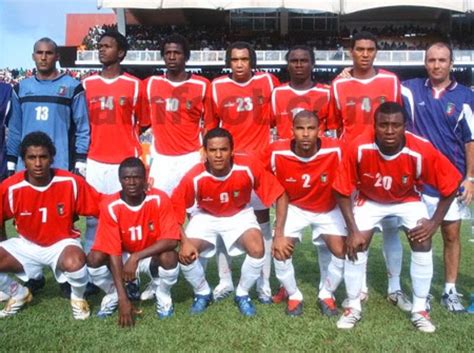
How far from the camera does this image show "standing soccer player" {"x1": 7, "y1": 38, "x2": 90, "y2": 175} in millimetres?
4998

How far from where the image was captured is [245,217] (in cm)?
474

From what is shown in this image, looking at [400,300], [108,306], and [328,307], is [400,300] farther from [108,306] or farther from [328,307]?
[108,306]

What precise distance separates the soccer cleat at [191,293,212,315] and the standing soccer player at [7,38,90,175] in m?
1.53

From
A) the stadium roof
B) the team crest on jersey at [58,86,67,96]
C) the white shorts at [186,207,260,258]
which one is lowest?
the white shorts at [186,207,260,258]

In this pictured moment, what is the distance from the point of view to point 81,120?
5.07 meters

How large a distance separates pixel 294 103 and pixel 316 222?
3.68 ft

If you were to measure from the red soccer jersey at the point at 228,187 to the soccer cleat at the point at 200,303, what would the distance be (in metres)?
0.64

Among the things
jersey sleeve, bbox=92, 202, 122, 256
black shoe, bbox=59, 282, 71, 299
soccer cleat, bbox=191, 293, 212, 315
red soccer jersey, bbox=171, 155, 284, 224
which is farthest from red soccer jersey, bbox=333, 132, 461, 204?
black shoe, bbox=59, 282, 71, 299

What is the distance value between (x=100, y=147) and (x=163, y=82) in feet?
2.80

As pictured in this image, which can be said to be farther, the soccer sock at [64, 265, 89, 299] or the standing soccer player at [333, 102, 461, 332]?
the soccer sock at [64, 265, 89, 299]

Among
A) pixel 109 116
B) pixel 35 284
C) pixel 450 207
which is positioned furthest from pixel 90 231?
pixel 450 207

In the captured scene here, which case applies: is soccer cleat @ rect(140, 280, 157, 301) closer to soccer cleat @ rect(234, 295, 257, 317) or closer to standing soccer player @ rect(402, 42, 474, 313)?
soccer cleat @ rect(234, 295, 257, 317)

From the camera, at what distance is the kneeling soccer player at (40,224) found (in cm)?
441

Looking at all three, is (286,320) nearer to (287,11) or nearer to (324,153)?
(324,153)
